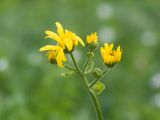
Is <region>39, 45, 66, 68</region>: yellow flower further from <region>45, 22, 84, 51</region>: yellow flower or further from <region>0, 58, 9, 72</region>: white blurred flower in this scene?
<region>0, 58, 9, 72</region>: white blurred flower

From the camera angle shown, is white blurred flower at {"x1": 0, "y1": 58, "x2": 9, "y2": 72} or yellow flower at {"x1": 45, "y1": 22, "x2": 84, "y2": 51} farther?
white blurred flower at {"x1": 0, "y1": 58, "x2": 9, "y2": 72}

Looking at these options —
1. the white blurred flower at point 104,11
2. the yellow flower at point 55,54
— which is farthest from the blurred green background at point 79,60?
the yellow flower at point 55,54

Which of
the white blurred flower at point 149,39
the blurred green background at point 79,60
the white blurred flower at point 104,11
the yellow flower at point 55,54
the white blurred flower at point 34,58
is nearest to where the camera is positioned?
the yellow flower at point 55,54

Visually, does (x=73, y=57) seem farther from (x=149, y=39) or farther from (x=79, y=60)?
(x=149, y=39)

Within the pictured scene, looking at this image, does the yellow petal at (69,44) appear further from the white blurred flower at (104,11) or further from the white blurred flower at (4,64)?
the white blurred flower at (104,11)

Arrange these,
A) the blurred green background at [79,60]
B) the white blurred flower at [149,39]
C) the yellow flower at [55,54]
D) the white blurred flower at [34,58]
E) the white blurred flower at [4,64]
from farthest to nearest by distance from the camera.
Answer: the white blurred flower at [149,39], the white blurred flower at [34,58], the white blurred flower at [4,64], the blurred green background at [79,60], the yellow flower at [55,54]

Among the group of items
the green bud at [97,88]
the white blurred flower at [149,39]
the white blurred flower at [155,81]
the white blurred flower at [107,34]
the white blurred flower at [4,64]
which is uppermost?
the white blurred flower at [4,64]

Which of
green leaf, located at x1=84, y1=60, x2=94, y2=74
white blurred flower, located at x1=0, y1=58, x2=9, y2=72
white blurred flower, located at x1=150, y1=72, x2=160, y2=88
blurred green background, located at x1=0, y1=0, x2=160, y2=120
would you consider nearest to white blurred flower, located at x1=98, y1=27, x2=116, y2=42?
blurred green background, located at x1=0, y1=0, x2=160, y2=120
